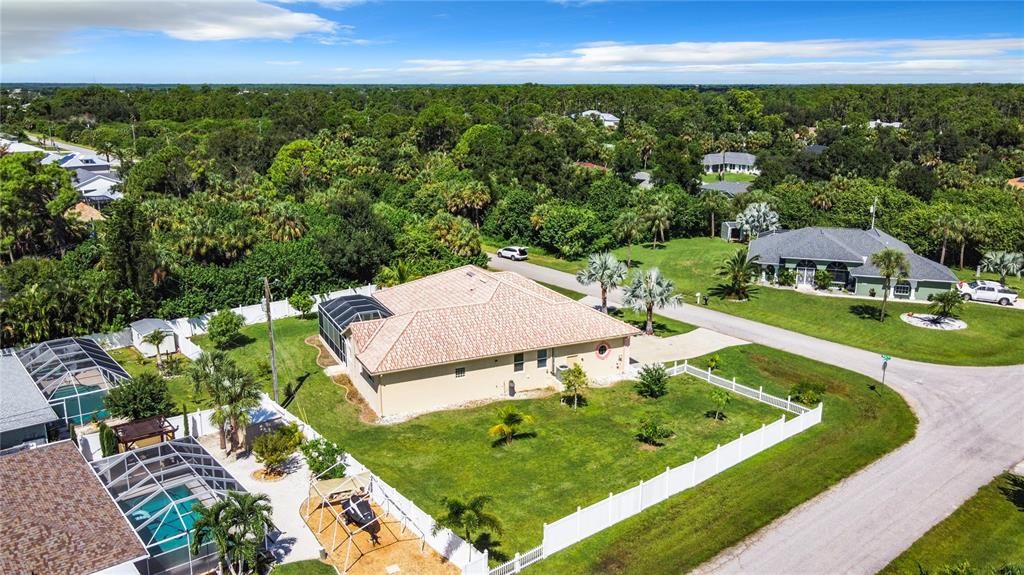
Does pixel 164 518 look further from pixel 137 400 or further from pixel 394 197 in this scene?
pixel 394 197

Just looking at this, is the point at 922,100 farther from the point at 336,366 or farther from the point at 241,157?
the point at 336,366

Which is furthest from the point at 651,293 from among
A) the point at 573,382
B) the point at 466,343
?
the point at 466,343

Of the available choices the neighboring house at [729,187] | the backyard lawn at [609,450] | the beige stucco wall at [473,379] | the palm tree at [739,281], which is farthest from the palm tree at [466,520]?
the neighboring house at [729,187]

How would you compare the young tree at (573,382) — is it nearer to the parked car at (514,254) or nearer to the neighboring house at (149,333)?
the neighboring house at (149,333)

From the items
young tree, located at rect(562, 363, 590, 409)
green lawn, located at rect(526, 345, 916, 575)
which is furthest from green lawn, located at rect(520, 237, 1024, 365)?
young tree, located at rect(562, 363, 590, 409)

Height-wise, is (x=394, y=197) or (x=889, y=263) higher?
(x=394, y=197)

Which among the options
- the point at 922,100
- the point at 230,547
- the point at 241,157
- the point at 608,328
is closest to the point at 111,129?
the point at 241,157
